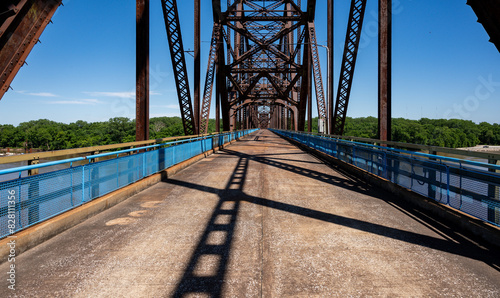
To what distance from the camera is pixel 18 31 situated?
13.5ft

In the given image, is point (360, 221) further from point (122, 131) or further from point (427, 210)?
point (122, 131)

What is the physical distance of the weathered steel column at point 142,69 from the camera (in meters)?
8.98

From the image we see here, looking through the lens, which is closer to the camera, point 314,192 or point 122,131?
point 314,192

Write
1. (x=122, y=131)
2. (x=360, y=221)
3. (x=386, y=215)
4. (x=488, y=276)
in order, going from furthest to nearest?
1. (x=122, y=131)
2. (x=386, y=215)
3. (x=360, y=221)
4. (x=488, y=276)

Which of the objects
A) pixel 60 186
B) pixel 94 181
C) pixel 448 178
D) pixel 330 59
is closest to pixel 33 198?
pixel 60 186

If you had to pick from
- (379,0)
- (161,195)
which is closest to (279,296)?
(161,195)

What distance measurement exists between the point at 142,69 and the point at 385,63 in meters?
8.34

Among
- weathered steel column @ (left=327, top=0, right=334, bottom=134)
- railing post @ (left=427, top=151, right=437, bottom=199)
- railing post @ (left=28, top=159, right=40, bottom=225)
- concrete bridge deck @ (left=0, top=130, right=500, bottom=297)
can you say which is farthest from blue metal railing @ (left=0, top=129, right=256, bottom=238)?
weathered steel column @ (left=327, top=0, right=334, bottom=134)

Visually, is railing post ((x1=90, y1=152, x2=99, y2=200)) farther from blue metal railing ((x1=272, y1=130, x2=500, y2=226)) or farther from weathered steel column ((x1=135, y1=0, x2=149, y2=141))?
blue metal railing ((x1=272, y1=130, x2=500, y2=226))

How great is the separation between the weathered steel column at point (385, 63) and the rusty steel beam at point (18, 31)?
9298 mm

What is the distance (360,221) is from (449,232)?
1.35m

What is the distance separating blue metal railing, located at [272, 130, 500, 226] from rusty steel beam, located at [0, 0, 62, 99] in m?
7.39

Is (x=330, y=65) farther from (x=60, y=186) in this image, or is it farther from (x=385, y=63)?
(x=60, y=186)

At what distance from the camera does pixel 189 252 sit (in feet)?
12.0
